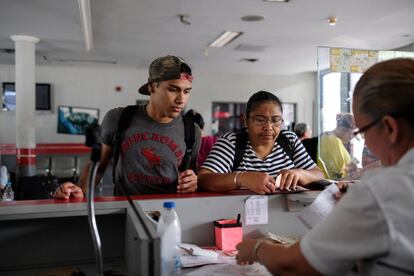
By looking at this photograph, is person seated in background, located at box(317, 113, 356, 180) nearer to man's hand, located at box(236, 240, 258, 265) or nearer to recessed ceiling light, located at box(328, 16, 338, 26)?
man's hand, located at box(236, 240, 258, 265)

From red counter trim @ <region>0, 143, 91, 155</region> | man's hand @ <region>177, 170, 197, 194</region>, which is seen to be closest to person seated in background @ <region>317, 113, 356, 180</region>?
man's hand @ <region>177, 170, 197, 194</region>

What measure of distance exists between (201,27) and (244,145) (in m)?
4.03

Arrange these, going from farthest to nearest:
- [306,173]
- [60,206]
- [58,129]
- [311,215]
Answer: [58,129]
[306,173]
[60,206]
[311,215]

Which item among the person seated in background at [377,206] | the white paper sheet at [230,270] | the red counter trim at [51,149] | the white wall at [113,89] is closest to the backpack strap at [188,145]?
the white paper sheet at [230,270]

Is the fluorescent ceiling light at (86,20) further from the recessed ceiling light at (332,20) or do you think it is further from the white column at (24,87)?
the recessed ceiling light at (332,20)

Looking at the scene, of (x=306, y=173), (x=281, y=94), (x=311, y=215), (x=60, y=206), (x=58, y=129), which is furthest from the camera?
(x=281, y=94)

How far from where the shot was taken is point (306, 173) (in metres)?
1.77

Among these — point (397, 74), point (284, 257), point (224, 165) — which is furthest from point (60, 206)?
point (397, 74)

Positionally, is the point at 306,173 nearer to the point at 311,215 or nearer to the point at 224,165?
the point at 224,165

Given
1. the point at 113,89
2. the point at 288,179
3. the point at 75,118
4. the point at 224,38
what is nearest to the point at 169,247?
the point at 288,179

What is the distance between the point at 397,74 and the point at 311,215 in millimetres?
613

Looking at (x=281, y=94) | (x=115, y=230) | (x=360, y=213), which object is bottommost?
(x=115, y=230)

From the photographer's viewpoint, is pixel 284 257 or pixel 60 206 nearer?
pixel 284 257

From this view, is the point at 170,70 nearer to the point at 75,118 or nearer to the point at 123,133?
the point at 123,133
